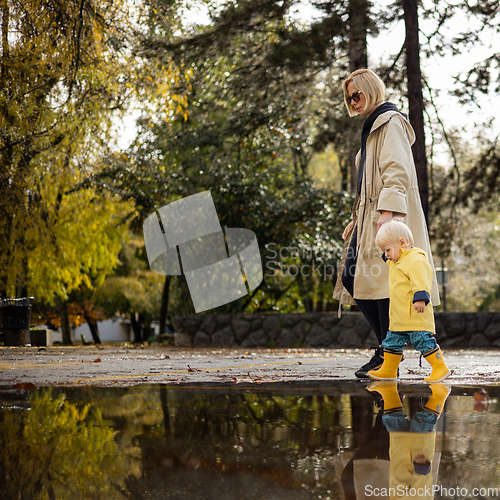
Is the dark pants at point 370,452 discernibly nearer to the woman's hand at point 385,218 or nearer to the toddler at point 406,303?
the toddler at point 406,303

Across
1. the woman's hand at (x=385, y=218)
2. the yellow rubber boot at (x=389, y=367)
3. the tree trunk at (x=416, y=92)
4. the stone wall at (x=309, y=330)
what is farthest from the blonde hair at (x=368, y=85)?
the stone wall at (x=309, y=330)

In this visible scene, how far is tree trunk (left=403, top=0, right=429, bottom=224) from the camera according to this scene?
1176 centimetres

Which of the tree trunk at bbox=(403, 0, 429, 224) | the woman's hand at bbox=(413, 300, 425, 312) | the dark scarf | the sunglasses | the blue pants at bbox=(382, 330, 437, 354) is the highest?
the tree trunk at bbox=(403, 0, 429, 224)

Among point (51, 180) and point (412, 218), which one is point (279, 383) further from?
point (51, 180)

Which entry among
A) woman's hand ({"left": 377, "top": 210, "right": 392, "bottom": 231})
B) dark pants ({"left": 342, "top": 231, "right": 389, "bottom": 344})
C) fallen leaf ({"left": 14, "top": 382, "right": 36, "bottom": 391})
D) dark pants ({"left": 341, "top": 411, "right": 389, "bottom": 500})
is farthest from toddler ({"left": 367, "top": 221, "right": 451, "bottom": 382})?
fallen leaf ({"left": 14, "top": 382, "right": 36, "bottom": 391})

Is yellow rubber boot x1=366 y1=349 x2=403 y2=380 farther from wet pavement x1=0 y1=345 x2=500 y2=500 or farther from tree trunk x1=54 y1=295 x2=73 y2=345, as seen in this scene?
tree trunk x1=54 y1=295 x2=73 y2=345

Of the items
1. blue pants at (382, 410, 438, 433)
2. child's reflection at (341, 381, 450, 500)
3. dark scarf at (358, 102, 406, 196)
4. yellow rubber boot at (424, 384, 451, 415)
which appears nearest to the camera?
child's reflection at (341, 381, 450, 500)

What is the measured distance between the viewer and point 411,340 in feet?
13.1

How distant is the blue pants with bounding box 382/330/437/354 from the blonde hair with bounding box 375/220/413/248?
0.62 meters

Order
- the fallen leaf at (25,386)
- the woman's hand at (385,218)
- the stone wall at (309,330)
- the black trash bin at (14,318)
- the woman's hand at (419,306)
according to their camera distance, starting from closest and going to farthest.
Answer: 1. the fallen leaf at (25,386)
2. the woman's hand at (419,306)
3. the woman's hand at (385,218)
4. the stone wall at (309,330)
5. the black trash bin at (14,318)

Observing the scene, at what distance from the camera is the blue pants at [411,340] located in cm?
396

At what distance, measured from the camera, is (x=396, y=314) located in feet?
13.3

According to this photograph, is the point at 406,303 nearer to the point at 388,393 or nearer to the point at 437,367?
the point at 437,367

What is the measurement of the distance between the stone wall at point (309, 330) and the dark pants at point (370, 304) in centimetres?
706
